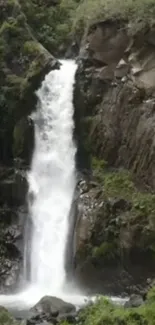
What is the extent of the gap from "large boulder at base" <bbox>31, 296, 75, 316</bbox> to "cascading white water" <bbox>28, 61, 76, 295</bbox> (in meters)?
2.26

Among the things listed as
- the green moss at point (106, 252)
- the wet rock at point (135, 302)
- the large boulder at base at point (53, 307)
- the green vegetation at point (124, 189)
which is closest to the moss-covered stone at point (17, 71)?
the green vegetation at point (124, 189)

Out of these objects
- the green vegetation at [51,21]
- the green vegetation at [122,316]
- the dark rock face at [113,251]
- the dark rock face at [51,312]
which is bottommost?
the green vegetation at [122,316]

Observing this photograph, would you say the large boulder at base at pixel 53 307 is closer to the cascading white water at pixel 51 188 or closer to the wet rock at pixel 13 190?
the cascading white water at pixel 51 188

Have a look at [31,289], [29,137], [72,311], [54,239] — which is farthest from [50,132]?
[72,311]

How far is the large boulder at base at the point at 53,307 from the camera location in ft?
47.8

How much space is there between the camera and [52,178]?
20391 millimetres

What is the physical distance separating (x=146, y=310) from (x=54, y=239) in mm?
7683

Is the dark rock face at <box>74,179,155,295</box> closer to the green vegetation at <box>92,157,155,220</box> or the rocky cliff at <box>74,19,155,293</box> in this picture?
the rocky cliff at <box>74,19,155,293</box>

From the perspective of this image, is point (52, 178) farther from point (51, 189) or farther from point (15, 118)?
point (15, 118)

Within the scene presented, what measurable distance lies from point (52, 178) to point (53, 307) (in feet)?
21.3

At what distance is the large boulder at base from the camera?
14578 millimetres

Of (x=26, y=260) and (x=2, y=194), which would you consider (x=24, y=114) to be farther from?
(x=26, y=260)

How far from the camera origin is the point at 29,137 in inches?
826

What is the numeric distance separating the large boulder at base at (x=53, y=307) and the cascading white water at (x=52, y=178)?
2264mm
